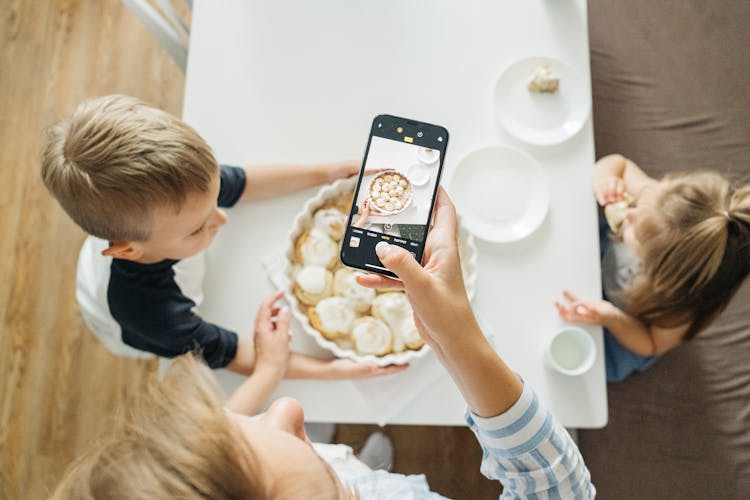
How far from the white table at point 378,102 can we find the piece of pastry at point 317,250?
7 centimetres

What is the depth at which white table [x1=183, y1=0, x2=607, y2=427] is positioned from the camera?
3.18 feet

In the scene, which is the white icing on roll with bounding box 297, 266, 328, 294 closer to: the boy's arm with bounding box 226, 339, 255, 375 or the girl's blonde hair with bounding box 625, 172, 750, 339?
the boy's arm with bounding box 226, 339, 255, 375

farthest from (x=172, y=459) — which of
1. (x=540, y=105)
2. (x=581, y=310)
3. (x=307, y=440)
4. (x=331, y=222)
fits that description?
(x=540, y=105)

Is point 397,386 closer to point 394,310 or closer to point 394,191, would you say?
point 394,310

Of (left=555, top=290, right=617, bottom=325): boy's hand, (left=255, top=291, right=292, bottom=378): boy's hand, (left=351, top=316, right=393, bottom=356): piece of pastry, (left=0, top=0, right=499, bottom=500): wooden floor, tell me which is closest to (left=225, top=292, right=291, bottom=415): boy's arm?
(left=255, top=291, right=292, bottom=378): boy's hand

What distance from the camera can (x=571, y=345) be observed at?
97cm

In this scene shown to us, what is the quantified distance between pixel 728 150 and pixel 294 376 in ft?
3.82

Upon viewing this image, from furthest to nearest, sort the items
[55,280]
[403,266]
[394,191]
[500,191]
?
[55,280] < [500,191] < [394,191] < [403,266]

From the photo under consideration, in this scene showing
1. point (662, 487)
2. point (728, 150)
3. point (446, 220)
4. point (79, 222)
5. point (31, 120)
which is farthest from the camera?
point (31, 120)

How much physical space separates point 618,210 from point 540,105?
27 centimetres

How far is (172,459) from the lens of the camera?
17.9 inches

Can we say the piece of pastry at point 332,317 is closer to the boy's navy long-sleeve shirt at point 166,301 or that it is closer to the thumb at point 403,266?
the boy's navy long-sleeve shirt at point 166,301

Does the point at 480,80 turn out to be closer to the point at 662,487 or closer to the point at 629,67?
the point at 629,67

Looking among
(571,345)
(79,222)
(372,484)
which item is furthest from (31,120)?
(571,345)
